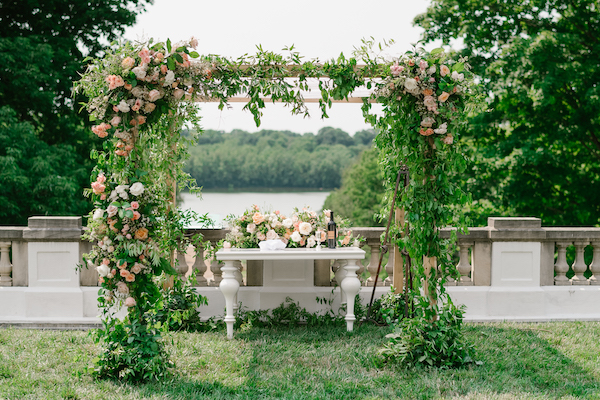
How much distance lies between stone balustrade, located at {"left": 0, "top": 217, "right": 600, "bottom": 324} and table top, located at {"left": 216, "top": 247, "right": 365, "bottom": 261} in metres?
0.56

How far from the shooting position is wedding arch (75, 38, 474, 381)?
3.99m

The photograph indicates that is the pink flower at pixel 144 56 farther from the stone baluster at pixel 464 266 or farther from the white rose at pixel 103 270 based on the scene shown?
the stone baluster at pixel 464 266

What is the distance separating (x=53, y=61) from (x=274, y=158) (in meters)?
19.0

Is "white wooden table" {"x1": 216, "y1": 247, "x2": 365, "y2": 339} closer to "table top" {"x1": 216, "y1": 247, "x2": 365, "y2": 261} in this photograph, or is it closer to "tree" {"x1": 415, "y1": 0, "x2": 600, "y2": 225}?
"table top" {"x1": 216, "y1": 247, "x2": 365, "y2": 261}

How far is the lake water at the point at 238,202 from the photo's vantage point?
586 cm

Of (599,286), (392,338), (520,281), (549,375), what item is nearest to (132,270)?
(392,338)

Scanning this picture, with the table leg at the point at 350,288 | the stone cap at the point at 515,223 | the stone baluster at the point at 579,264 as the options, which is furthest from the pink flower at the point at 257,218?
the stone baluster at the point at 579,264

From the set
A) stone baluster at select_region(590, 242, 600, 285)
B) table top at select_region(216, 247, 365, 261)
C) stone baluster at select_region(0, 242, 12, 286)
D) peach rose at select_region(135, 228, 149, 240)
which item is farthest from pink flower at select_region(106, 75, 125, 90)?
stone baluster at select_region(590, 242, 600, 285)

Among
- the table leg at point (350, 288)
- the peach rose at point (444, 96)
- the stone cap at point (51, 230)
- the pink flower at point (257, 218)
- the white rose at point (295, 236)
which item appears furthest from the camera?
the stone cap at point (51, 230)

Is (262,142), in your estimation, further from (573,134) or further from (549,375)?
(549,375)

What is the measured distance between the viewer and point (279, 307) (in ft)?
18.7

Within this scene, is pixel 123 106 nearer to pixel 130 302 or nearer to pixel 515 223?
pixel 130 302

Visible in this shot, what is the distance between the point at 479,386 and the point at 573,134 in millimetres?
11590

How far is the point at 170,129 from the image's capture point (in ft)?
14.8
